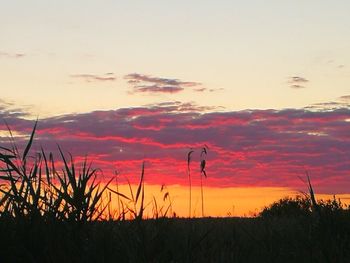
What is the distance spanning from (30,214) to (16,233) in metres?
0.29

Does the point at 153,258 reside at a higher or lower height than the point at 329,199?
lower

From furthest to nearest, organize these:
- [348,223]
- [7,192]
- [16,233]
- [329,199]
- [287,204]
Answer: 1. [287,204]
2. [329,199]
3. [348,223]
4. [7,192]
5. [16,233]

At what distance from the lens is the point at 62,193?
6.69 m

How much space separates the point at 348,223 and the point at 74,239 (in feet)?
19.4

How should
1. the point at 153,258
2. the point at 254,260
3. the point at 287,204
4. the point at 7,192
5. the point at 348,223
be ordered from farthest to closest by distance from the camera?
the point at 287,204, the point at 348,223, the point at 254,260, the point at 7,192, the point at 153,258

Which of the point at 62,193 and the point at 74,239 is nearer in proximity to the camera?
the point at 74,239

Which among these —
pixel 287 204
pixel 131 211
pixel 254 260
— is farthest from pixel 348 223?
pixel 287 204

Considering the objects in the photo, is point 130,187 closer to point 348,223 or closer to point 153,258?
point 153,258

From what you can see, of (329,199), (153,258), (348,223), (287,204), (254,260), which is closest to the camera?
(153,258)

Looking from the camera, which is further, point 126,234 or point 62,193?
point 62,193

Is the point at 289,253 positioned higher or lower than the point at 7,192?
lower

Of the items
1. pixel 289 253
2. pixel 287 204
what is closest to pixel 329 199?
pixel 289 253

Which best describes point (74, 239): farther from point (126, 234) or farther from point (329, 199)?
point (329, 199)

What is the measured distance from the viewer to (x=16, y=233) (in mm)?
6391
